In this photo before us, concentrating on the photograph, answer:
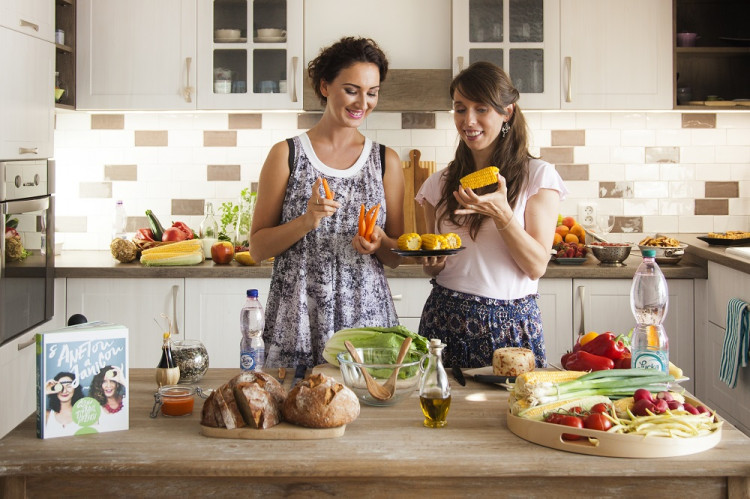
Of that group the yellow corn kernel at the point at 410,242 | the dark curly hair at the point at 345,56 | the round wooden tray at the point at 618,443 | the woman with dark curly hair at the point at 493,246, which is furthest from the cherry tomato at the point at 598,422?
the dark curly hair at the point at 345,56

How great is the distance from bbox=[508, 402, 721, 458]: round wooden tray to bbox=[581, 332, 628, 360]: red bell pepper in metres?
0.45

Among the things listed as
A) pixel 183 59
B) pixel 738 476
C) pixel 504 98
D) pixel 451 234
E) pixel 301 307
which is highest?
pixel 183 59

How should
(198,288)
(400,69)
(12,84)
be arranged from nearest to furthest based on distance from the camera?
(12,84), (198,288), (400,69)

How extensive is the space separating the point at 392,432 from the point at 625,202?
3.30 meters

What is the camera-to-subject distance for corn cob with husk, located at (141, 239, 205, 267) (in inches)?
160

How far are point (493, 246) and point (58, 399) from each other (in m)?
1.36

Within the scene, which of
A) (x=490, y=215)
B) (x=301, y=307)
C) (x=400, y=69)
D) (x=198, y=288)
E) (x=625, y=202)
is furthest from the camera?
(x=625, y=202)

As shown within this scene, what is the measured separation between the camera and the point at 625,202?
4.70m

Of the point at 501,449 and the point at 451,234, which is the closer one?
the point at 501,449

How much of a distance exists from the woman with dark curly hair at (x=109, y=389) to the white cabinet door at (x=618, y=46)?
3139 millimetres

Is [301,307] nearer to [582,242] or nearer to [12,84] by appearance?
[12,84]

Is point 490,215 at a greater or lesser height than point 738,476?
greater

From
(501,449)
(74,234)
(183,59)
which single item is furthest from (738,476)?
(74,234)

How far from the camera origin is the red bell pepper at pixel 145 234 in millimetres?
4375
